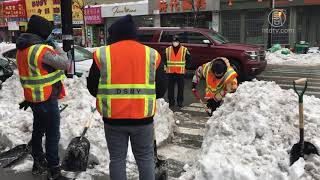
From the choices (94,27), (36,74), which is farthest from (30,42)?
(94,27)

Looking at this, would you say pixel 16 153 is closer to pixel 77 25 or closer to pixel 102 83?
pixel 102 83

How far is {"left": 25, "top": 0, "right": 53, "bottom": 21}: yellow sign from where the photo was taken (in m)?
40.1

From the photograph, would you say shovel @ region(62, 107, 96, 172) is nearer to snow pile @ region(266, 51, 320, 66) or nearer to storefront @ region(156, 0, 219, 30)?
snow pile @ region(266, 51, 320, 66)

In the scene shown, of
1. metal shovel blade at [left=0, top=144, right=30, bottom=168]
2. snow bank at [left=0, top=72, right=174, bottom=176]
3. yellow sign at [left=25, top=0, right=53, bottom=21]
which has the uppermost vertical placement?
yellow sign at [left=25, top=0, right=53, bottom=21]

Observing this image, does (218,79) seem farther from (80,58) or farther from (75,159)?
(80,58)

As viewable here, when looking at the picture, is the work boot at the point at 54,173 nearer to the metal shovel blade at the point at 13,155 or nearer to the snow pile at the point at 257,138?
the metal shovel blade at the point at 13,155

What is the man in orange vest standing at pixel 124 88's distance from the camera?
3705mm

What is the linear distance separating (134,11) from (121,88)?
97.5 feet

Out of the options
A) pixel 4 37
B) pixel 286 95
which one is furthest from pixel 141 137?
pixel 4 37

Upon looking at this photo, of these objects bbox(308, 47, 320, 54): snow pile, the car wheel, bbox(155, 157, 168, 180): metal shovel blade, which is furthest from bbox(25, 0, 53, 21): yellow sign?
bbox(155, 157, 168, 180): metal shovel blade

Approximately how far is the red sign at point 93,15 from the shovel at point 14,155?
30.6 meters

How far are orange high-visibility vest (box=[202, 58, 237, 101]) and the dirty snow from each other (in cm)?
1403

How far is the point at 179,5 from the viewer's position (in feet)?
97.3

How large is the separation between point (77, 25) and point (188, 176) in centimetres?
3476
